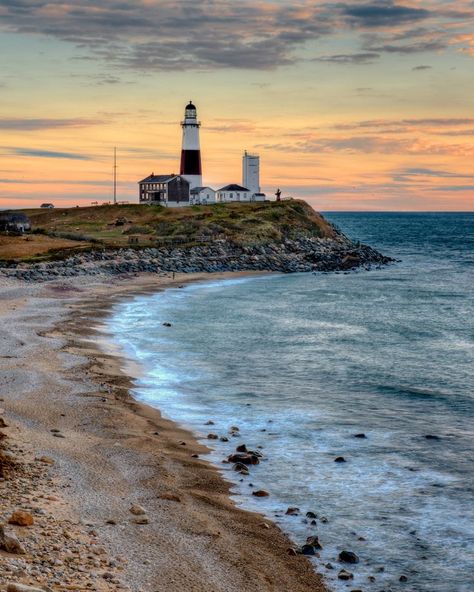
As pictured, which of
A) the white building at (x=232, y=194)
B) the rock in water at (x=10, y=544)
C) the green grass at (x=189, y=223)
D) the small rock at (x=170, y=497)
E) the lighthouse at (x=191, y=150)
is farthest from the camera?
the white building at (x=232, y=194)

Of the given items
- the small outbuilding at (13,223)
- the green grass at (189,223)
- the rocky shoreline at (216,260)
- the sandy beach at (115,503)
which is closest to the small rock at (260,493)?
the sandy beach at (115,503)

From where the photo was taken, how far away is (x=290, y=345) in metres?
40.6

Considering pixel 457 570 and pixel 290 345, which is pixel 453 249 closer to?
pixel 290 345

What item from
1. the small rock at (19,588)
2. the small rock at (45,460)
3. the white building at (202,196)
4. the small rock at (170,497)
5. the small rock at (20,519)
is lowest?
the small rock at (170,497)

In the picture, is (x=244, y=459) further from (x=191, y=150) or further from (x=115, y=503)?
(x=191, y=150)

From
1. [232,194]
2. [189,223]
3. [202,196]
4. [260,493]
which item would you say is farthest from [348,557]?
[232,194]

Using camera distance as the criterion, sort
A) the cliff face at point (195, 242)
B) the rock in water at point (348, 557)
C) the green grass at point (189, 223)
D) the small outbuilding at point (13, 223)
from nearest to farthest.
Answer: the rock in water at point (348, 557) < the cliff face at point (195, 242) < the small outbuilding at point (13, 223) < the green grass at point (189, 223)

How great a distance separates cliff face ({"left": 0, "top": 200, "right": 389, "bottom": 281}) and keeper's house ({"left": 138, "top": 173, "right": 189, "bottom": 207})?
579 cm

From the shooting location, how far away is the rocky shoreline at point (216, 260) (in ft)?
216

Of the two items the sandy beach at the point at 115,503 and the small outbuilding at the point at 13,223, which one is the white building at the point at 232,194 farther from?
the sandy beach at the point at 115,503

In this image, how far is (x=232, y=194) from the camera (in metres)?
130

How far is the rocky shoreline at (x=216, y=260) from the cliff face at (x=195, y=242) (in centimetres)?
8

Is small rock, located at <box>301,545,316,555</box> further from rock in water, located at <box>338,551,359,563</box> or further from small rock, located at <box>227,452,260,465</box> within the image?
small rock, located at <box>227,452,260,465</box>

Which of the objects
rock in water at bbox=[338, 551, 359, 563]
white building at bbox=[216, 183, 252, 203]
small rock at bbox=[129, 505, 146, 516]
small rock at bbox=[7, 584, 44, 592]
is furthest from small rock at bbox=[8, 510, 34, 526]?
white building at bbox=[216, 183, 252, 203]
